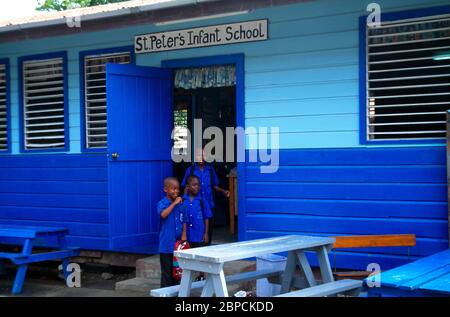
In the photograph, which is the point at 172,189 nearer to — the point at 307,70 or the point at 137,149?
the point at 137,149

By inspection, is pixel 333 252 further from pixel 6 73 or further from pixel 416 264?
pixel 6 73

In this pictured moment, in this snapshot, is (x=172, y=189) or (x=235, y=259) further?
(x=172, y=189)

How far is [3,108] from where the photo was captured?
878 cm

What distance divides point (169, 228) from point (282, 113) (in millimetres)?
1925

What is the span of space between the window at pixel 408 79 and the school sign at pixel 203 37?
1345 millimetres

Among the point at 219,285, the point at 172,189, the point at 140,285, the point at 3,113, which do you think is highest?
the point at 3,113

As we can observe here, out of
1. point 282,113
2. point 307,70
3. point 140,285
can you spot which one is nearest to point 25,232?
point 140,285

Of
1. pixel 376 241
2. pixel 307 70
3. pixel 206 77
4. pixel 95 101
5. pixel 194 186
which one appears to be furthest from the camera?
pixel 95 101

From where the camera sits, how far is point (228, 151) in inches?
309

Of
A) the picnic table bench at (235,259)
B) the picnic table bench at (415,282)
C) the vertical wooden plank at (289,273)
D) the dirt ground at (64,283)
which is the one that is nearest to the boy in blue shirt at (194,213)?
the dirt ground at (64,283)

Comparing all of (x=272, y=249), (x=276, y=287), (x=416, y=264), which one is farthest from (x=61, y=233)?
(x=416, y=264)

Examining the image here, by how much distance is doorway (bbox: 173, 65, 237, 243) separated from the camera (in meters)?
7.25

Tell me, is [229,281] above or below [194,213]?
below

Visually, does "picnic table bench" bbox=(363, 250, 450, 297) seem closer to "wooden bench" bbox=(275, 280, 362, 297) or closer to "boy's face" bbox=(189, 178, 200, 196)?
"wooden bench" bbox=(275, 280, 362, 297)
